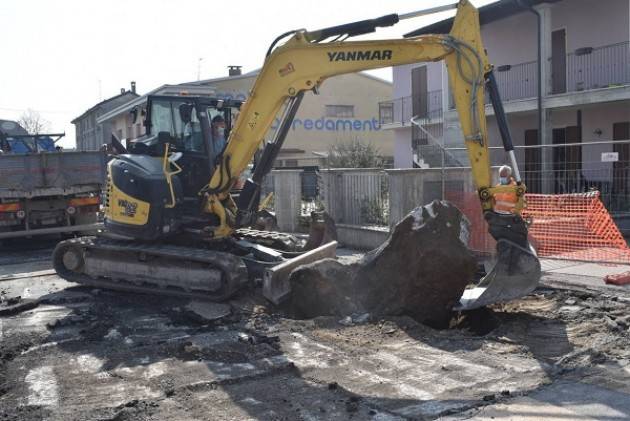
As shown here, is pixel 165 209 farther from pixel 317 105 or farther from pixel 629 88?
pixel 317 105

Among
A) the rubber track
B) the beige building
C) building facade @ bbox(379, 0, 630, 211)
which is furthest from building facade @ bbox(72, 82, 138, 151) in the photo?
the rubber track

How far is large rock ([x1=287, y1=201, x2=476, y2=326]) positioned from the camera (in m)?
7.95

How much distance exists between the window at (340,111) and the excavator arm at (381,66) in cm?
3294

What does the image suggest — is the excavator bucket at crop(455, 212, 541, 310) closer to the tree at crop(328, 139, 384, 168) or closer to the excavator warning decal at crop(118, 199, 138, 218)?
the excavator warning decal at crop(118, 199, 138, 218)

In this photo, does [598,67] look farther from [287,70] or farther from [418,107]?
[287,70]

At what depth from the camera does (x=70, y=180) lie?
15625mm

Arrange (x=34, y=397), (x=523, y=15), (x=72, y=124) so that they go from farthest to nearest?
(x=72, y=124), (x=523, y=15), (x=34, y=397)

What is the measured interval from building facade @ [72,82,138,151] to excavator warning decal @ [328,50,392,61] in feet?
127

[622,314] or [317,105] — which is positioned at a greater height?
[317,105]

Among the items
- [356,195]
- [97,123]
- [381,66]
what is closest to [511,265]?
[381,66]

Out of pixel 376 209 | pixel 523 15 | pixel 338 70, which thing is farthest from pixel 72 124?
pixel 338 70

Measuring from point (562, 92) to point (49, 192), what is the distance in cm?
1641

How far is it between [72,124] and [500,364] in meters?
64.2

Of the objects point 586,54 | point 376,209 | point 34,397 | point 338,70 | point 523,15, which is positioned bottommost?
point 34,397
